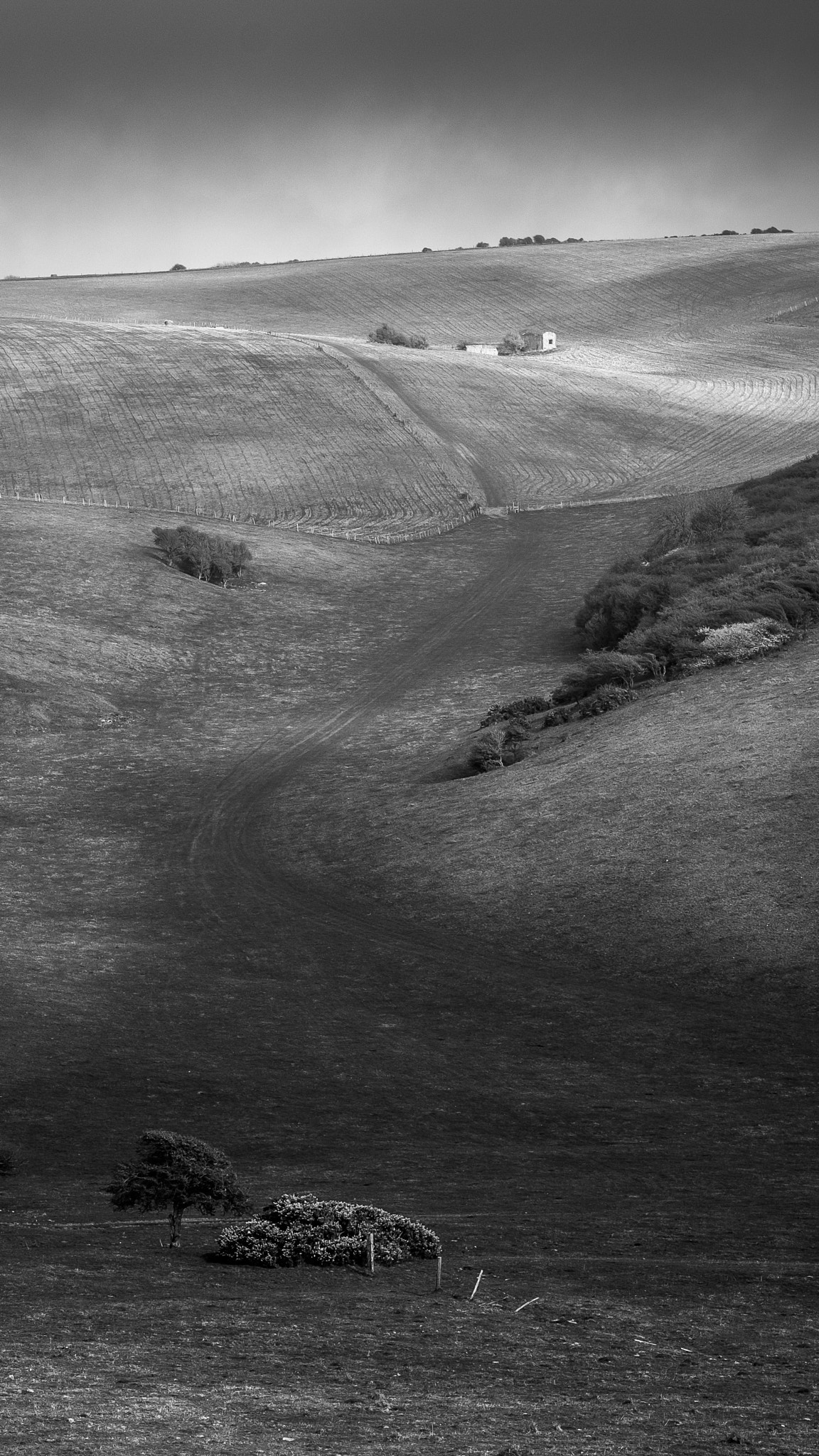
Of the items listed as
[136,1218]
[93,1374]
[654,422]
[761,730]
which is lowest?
[136,1218]

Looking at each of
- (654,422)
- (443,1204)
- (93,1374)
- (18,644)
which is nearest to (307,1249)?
(443,1204)

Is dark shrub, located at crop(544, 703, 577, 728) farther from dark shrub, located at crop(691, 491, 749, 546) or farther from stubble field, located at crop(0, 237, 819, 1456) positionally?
dark shrub, located at crop(691, 491, 749, 546)

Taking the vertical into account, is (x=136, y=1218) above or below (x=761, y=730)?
below

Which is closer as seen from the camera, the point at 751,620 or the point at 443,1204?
the point at 443,1204

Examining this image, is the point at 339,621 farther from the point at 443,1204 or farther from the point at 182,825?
the point at 443,1204

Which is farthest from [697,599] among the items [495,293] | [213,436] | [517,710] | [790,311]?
[495,293]

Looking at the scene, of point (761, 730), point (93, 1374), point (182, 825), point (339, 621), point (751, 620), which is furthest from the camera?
point (339, 621)

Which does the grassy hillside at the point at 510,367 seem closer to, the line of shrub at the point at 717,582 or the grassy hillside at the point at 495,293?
the grassy hillside at the point at 495,293
